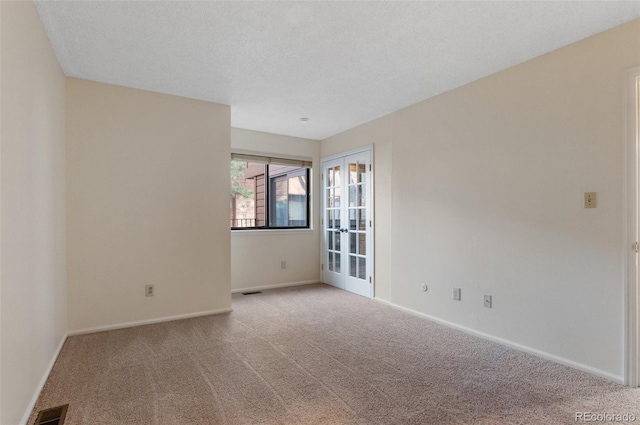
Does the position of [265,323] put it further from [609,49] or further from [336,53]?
[609,49]

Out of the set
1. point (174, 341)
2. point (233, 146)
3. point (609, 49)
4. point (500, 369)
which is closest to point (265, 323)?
point (174, 341)

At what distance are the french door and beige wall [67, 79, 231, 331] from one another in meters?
1.85

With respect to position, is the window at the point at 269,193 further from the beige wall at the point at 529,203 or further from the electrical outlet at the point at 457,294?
the electrical outlet at the point at 457,294

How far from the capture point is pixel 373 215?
180 inches

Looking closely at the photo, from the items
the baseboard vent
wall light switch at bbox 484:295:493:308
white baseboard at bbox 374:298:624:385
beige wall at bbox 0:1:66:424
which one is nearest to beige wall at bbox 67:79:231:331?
beige wall at bbox 0:1:66:424

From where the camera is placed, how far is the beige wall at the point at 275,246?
16.4 ft

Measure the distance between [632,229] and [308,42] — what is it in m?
2.56

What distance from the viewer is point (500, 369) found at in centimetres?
251

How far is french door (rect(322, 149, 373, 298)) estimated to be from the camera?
15.4 ft

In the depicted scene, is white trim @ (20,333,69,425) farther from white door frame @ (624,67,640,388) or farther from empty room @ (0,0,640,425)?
white door frame @ (624,67,640,388)

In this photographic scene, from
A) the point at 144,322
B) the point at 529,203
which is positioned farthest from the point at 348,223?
the point at 144,322

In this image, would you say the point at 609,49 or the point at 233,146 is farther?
the point at 233,146

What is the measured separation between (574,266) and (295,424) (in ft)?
Result: 7.44

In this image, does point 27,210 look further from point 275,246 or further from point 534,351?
point 534,351
